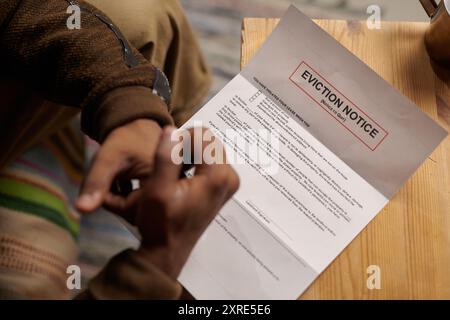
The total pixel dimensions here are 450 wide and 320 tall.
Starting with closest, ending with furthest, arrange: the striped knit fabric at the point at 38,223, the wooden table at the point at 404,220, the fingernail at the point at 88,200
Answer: the fingernail at the point at 88,200, the wooden table at the point at 404,220, the striped knit fabric at the point at 38,223

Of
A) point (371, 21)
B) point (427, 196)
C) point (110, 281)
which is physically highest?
point (371, 21)

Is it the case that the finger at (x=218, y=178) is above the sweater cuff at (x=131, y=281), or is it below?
above

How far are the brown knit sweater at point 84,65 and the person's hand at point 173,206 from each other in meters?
0.09

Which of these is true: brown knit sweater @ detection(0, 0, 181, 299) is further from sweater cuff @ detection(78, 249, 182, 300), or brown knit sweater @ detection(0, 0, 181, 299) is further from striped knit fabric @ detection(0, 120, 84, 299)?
striped knit fabric @ detection(0, 120, 84, 299)

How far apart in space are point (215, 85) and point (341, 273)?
0.68 m

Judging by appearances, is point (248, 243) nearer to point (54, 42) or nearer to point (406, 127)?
point (406, 127)

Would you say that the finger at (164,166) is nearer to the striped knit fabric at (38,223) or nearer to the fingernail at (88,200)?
the fingernail at (88,200)

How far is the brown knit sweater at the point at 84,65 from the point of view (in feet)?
1.74

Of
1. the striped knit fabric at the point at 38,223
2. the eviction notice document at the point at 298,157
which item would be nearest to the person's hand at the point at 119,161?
the eviction notice document at the point at 298,157

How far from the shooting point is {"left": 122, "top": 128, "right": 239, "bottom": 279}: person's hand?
44 centimetres

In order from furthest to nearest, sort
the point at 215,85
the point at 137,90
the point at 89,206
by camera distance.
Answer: the point at 215,85, the point at 137,90, the point at 89,206

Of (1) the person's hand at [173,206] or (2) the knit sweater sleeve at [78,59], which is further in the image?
(2) the knit sweater sleeve at [78,59]
